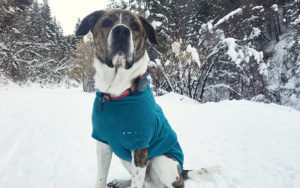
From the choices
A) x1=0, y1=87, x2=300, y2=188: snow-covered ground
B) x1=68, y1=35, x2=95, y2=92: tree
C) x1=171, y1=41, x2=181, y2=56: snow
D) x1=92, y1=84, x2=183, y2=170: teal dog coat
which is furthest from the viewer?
x1=68, y1=35, x2=95, y2=92: tree

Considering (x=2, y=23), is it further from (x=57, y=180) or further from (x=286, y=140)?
(x=286, y=140)

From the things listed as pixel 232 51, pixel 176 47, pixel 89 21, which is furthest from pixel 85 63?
pixel 89 21

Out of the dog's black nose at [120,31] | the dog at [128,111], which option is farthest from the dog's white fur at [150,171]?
the dog's black nose at [120,31]

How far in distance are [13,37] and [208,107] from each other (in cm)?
1619

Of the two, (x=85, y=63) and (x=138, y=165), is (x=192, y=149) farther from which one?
(x=85, y=63)

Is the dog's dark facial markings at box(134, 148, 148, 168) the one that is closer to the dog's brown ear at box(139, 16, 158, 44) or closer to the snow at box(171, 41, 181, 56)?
the dog's brown ear at box(139, 16, 158, 44)

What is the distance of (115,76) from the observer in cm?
204

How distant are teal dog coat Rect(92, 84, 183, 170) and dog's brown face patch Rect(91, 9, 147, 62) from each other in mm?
434

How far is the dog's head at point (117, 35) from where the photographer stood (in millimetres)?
1968

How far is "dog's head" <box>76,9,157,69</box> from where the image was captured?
1.97 meters

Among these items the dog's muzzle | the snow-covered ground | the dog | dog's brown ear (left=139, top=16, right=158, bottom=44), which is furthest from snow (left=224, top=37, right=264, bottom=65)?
the dog's muzzle

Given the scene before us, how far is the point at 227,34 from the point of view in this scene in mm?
12883

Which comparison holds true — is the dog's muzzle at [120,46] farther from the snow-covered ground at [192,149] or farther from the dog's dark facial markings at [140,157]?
the snow-covered ground at [192,149]

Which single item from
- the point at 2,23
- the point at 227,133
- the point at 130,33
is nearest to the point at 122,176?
the point at 130,33
